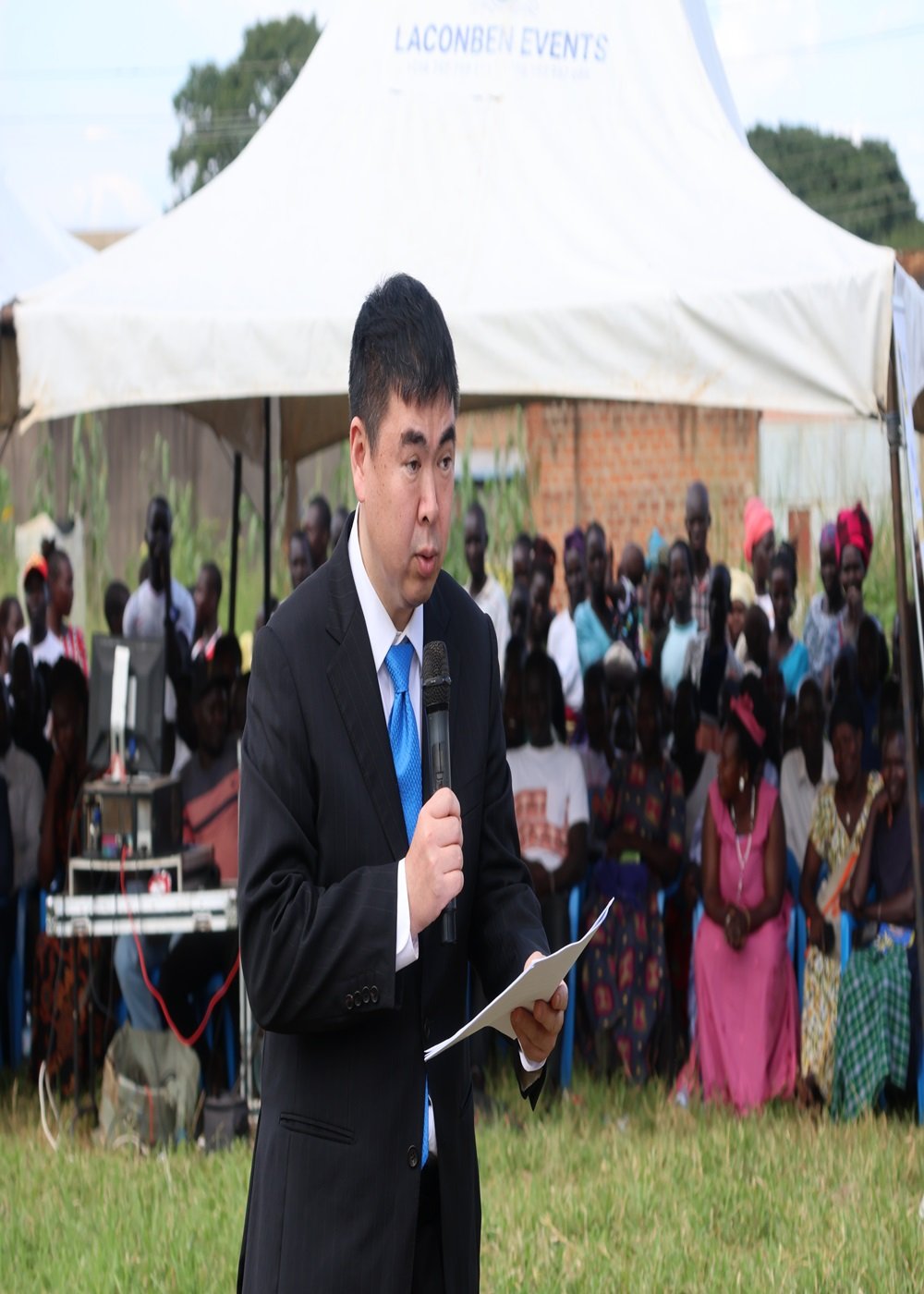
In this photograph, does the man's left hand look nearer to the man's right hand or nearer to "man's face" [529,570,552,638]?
the man's right hand

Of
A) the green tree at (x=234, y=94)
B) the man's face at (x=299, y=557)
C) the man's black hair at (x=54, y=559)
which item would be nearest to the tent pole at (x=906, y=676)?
the man's face at (x=299, y=557)

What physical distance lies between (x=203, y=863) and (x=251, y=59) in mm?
42722

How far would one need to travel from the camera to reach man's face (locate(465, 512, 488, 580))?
7520mm

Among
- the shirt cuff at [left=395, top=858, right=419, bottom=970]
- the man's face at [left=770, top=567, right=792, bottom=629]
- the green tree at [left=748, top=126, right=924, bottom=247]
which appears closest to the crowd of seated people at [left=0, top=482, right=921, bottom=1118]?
the man's face at [left=770, top=567, right=792, bottom=629]

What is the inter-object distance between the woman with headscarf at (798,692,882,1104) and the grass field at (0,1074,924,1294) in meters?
0.23

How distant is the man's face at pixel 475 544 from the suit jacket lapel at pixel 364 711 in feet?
18.1

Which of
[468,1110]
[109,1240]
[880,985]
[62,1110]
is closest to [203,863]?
[62,1110]

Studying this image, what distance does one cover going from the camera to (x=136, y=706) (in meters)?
5.19

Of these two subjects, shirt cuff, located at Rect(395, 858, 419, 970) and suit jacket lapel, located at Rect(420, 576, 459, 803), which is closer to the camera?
shirt cuff, located at Rect(395, 858, 419, 970)

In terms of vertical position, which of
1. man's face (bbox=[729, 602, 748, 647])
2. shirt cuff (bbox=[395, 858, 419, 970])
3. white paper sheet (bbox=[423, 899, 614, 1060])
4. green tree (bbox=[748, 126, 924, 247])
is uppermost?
green tree (bbox=[748, 126, 924, 247])

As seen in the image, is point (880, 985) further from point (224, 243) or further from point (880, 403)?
point (224, 243)

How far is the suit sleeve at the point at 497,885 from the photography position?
2002 mm

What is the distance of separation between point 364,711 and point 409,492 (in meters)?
0.27

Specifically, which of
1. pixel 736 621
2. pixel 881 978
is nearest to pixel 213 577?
pixel 736 621
